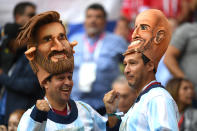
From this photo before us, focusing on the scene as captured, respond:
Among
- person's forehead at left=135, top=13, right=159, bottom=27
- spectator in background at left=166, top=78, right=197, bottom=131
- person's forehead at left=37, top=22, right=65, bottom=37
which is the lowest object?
spectator in background at left=166, top=78, right=197, bottom=131

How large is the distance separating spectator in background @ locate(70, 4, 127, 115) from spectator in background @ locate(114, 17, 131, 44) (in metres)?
1.37

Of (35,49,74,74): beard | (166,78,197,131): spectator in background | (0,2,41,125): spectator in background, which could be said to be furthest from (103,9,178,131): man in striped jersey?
(166,78,197,131): spectator in background

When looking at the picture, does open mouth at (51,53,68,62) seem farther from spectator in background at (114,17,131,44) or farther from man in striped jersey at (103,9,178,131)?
spectator in background at (114,17,131,44)

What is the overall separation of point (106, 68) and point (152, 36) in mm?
3000

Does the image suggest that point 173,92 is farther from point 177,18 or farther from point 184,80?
point 177,18

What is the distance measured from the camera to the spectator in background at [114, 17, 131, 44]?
366 inches

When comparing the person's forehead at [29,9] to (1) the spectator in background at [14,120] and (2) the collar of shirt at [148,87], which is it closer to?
(1) the spectator in background at [14,120]

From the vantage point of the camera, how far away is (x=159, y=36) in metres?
4.44

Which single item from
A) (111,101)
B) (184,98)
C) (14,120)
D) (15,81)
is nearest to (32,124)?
(111,101)

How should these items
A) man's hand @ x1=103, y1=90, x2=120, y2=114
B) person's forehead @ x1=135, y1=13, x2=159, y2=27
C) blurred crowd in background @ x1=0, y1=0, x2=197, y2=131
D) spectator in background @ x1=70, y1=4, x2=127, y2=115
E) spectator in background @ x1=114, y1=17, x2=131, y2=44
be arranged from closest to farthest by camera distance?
1. person's forehead @ x1=135, y1=13, x2=159, y2=27
2. man's hand @ x1=103, y1=90, x2=120, y2=114
3. blurred crowd in background @ x1=0, y1=0, x2=197, y2=131
4. spectator in background @ x1=70, y1=4, x2=127, y2=115
5. spectator in background @ x1=114, y1=17, x2=131, y2=44

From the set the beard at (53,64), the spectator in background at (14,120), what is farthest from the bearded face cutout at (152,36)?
the spectator in background at (14,120)

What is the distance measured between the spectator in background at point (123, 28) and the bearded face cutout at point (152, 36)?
473 cm

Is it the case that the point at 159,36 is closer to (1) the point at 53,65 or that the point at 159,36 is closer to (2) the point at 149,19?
(2) the point at 149,19

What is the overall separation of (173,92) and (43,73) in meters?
2.80
